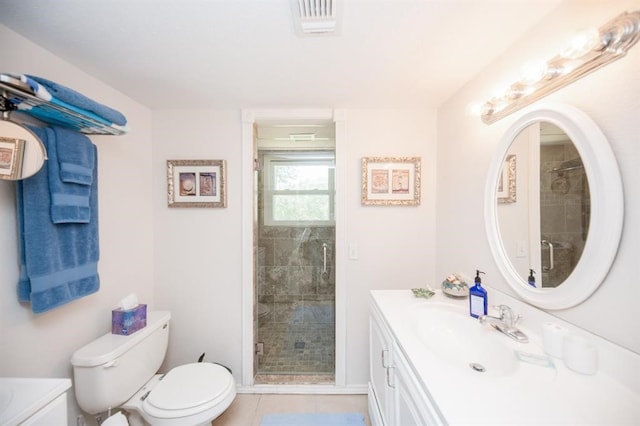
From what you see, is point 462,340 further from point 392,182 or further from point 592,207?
point 392,182

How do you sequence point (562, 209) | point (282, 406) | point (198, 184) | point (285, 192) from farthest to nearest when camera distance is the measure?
point (285, 192) → point (198, 184) → point (282, 406) → point (562, 209)

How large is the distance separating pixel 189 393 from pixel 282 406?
0.73 m

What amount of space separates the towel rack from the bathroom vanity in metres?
1.70

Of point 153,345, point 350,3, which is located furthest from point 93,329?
point 350,3

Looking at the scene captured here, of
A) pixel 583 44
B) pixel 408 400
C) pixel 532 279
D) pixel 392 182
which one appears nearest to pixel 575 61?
pixel 583 44

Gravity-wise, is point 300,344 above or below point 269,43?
below

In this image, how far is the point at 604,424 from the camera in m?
0.56

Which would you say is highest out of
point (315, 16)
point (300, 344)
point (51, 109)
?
point (315, 16)

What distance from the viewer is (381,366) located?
1274 mm

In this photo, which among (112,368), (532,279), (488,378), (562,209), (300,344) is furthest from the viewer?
(300,344)

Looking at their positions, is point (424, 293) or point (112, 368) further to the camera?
point (424, 293)

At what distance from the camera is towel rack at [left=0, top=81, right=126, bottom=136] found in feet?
2.77

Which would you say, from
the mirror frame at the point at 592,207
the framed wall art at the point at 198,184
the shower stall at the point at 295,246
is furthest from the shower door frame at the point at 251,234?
the mirror frame at the point at 592,207

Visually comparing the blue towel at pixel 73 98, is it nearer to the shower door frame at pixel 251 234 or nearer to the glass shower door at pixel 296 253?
the shower door frame at pixel 251 234
